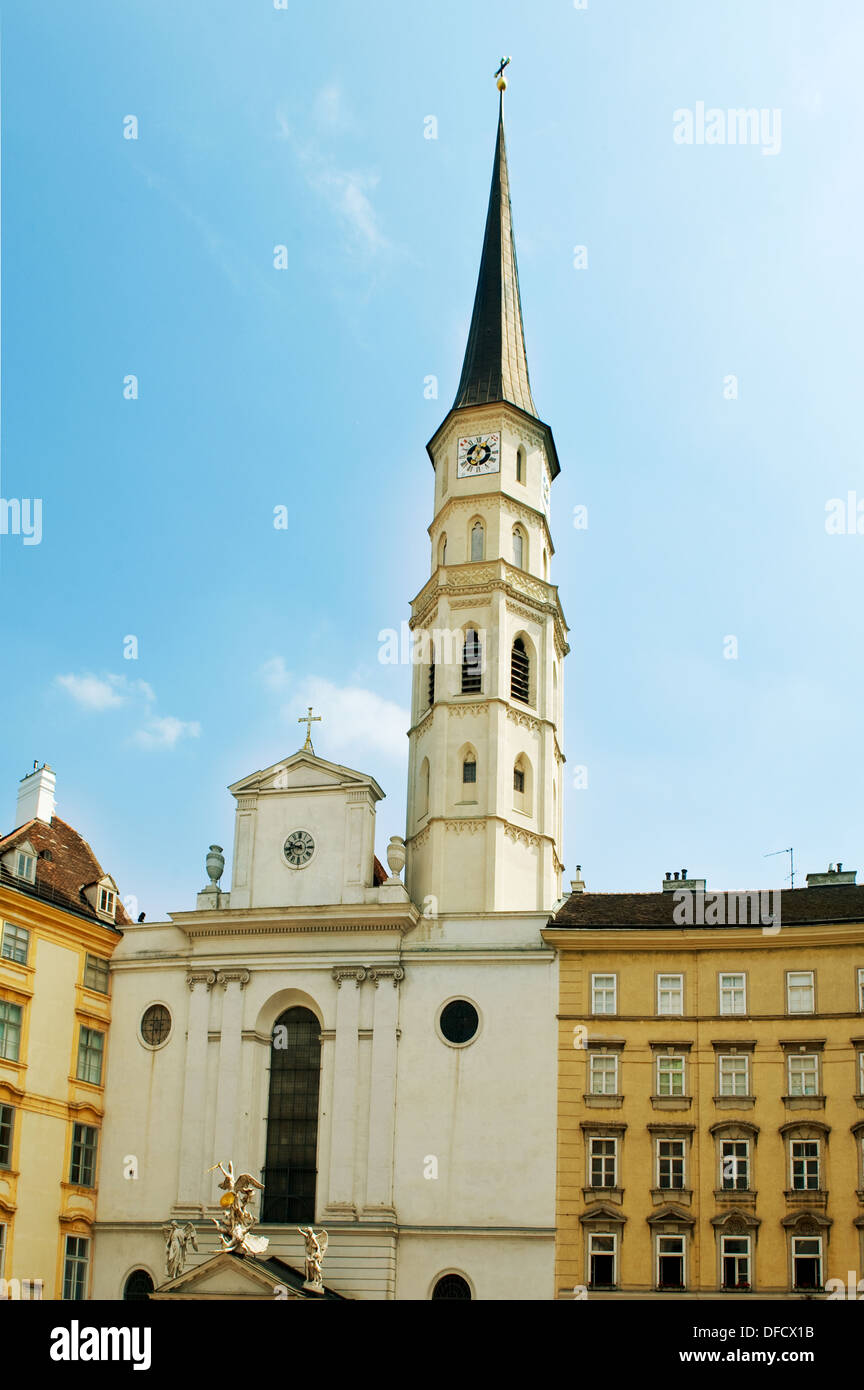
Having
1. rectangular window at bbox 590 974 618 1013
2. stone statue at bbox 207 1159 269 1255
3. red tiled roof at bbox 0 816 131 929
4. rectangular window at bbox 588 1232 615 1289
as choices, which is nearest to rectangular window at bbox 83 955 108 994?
red tiled roof at bbox 0 816 131 929

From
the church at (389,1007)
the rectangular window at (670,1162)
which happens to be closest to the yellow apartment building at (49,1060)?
the church at (389,1007)

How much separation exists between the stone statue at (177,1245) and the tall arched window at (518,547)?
2354cm

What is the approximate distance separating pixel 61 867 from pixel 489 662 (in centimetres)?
1496

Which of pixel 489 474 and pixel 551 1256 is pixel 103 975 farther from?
pixel 489 474

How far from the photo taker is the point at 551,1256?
42312mm

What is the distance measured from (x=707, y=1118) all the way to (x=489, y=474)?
22812 mm

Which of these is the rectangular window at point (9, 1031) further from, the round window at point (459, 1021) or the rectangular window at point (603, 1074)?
the rectangular window at point (603, 1074)

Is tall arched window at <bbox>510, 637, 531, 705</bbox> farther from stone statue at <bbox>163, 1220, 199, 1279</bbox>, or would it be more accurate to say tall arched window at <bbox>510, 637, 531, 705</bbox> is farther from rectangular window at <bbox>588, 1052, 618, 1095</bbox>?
stone statue at <bbox>163, 1220, 199, 1279</bbox>

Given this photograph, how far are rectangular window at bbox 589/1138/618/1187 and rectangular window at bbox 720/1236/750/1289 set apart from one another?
3.27 meters

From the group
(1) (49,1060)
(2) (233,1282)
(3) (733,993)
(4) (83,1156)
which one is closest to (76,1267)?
(4) (83,1156)
